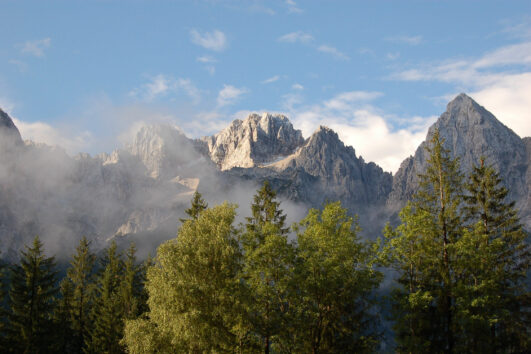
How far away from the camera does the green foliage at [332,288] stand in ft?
104

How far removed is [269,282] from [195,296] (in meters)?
5.34

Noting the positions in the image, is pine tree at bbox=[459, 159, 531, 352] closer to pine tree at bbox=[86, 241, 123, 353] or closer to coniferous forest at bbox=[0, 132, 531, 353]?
coniferous forest at bbox=[0, 132, 531, 353]

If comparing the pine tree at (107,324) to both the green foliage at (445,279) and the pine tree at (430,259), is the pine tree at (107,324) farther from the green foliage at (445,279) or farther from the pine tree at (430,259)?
the green foliage at (445,279)

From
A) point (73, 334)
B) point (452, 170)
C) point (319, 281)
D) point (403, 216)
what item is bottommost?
point (73, 334)

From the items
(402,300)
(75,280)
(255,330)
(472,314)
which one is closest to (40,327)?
(75,280)

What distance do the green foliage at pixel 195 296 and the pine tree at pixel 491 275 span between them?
51.4 feet

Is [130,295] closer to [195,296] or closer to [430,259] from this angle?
[195,296]

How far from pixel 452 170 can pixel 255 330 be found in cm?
1809

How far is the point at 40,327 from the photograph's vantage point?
149ft

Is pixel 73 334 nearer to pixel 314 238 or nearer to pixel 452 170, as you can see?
pixel 314 238

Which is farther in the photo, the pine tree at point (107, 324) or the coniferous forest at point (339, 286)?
the pine tree at point (107, 324)

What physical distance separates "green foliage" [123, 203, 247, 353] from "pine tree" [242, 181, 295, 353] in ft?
3.68

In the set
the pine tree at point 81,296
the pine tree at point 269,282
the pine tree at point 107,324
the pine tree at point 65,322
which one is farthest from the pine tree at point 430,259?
the pine tree at point 81,296

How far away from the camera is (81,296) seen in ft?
205
